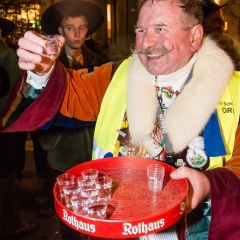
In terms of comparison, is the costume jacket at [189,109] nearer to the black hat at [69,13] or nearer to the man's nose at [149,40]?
the man's nose at [149,40]

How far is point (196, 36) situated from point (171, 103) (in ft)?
1.29

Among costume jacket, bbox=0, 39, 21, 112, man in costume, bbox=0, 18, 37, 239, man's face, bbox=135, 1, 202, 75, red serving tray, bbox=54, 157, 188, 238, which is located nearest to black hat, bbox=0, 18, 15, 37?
man in costume, bbox=0, 18, 37, 239

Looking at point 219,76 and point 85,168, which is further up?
point 219,76

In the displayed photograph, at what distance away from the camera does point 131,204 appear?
140 cm

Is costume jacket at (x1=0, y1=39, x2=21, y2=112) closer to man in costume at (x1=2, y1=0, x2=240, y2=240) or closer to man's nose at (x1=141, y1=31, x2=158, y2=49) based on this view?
man in costume at (x1=2, y1=0, x2=240, y2=240)

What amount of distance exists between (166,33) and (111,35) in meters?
14.9

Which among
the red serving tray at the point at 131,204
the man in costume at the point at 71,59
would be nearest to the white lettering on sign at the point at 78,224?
the red serving tray at the point at 131,204

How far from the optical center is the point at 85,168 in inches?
64.9

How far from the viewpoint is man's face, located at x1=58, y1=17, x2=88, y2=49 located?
11.7 feet

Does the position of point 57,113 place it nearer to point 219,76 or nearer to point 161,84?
point 161,84

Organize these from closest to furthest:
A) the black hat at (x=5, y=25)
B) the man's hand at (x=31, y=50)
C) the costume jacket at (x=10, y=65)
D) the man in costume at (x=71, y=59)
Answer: the man's hand at (x=31, y=50), the man in costume at (x=71, y=59), the costume jacket at (x=10, y=65), the black hat at (x=5, y=25)

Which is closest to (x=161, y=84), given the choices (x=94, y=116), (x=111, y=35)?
(x=94, y=116)

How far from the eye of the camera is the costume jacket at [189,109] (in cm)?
165

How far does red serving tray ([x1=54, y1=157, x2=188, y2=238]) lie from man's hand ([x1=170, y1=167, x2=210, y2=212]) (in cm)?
4
